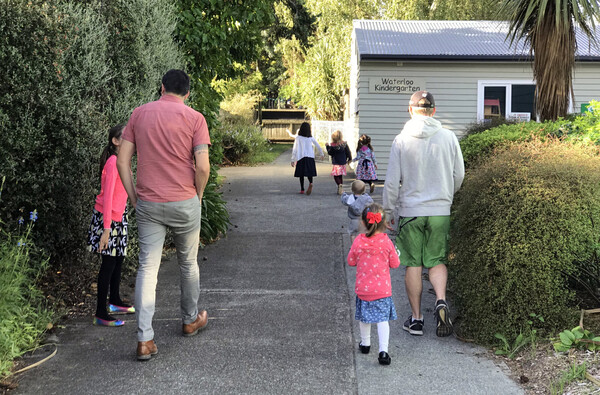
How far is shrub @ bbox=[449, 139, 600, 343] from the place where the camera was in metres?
4.97

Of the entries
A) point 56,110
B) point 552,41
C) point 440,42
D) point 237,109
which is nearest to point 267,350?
point 56,110

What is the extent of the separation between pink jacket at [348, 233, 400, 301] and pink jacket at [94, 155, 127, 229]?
2.06 m

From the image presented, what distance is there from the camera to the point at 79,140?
20.9 feet

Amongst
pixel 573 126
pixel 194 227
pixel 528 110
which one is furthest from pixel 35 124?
pixel 528 110

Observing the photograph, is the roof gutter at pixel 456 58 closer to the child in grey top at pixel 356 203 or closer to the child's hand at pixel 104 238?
the child in grey top at pixel 356 203

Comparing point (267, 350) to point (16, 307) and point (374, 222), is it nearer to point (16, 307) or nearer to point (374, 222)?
point (374, 222)

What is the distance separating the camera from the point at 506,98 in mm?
17516

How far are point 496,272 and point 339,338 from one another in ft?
4.38

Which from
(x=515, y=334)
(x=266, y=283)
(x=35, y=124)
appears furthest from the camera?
(x=266, y=283)

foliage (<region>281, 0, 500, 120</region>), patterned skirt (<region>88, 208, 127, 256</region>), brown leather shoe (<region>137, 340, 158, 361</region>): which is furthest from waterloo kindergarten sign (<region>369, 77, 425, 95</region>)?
foliage (<region>281, 0, 500, 120</region>)

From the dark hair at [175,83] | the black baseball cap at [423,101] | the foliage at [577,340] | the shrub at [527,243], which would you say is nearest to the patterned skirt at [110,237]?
the dark hair at [175,83]

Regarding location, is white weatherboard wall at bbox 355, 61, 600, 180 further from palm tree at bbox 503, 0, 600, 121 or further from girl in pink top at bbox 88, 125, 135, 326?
girl in pink top at bbox 88, 125, 135, 326

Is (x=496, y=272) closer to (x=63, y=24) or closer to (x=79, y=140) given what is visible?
(x=79, y=140)

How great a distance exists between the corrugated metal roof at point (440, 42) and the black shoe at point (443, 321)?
36.1 ft
